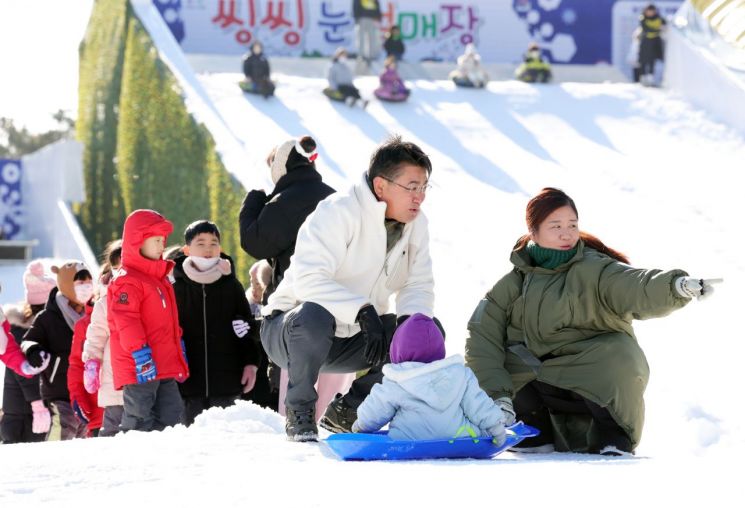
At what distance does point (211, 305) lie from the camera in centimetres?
650

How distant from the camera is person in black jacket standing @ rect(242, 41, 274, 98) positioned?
18.8 m

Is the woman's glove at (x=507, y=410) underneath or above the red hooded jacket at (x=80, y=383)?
above

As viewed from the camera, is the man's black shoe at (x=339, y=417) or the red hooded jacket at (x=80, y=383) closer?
the man's black shoe at (x=339, y=417)

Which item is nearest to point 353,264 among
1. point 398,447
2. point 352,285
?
point 352,285

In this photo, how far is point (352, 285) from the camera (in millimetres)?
4770

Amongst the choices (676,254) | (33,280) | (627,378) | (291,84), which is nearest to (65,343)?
(33,280)

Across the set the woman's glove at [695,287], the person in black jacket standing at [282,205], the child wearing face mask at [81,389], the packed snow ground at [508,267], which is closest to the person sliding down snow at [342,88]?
the packed snow ground at [508,267]

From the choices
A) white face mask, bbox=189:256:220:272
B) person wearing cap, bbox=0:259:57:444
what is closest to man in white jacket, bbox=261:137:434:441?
white face mask, bbox=189:256:220:272

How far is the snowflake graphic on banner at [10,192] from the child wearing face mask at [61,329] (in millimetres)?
13341

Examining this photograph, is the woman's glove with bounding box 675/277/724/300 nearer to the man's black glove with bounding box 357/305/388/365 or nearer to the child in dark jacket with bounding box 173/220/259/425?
the man's black glove with bounding box 357/305/388/365

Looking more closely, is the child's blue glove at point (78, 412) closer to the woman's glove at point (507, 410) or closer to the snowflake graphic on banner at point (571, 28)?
the woman's glove at point (507, 410)

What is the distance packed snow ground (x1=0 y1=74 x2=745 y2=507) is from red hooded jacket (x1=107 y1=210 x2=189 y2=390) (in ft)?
2.72

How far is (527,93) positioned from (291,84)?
11.7 ft

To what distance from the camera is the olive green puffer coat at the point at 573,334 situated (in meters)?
4.53
